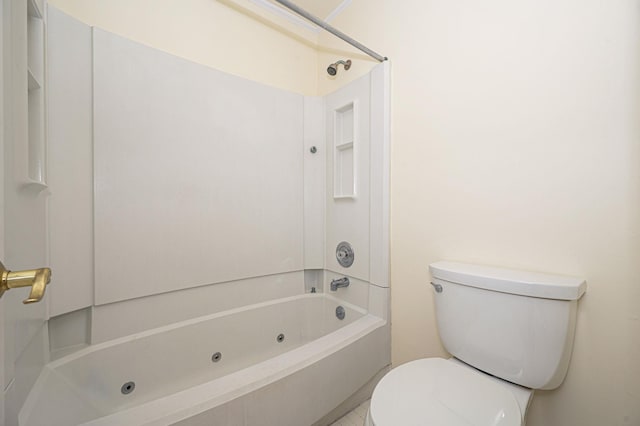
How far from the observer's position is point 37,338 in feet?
2.86

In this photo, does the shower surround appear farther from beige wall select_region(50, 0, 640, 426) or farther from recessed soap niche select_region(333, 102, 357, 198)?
beige wall select_region(50, 0, 640, 426)

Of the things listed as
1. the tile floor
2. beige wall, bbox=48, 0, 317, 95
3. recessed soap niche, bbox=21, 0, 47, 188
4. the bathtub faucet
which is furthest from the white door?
the bathtub faucet

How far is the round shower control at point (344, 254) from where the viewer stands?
5.09ft

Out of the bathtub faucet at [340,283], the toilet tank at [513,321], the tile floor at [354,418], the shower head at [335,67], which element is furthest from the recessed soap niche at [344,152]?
the tile floor at [354,418]

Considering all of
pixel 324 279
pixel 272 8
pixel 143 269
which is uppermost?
pixel 272 8

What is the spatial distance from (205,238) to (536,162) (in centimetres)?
151

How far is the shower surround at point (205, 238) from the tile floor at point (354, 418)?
0.12 ft

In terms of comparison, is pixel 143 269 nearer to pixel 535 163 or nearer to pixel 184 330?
pixel 184 330

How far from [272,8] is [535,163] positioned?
69.1 inches

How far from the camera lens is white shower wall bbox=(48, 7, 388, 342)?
3.36 ft

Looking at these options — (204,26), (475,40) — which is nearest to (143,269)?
(204,26)

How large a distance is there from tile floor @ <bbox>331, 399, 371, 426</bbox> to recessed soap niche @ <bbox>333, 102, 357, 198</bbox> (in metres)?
1.12

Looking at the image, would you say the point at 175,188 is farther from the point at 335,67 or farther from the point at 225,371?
the point at 335,67

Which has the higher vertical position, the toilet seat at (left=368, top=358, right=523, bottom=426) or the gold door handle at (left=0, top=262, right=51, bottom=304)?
the gold door handle at (left=0, top=262, right=51, bottom=304)
